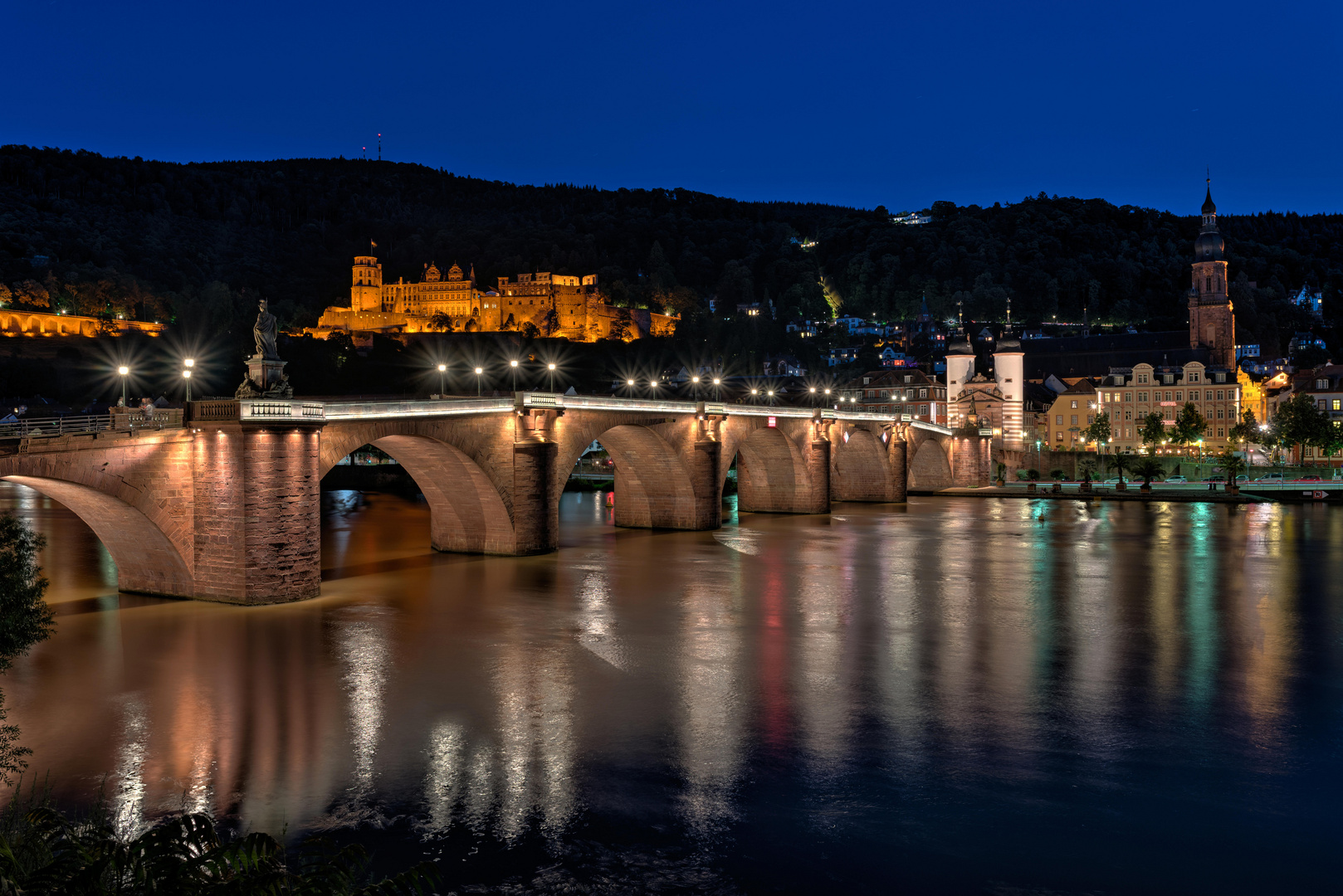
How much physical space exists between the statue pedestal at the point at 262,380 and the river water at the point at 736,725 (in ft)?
18.4

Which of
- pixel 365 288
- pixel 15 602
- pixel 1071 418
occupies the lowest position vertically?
pixel 15 602

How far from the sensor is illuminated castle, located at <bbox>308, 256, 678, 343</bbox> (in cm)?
16500

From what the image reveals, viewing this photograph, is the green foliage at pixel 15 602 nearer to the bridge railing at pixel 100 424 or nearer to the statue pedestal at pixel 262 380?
the bridge railing at pixel 100 424

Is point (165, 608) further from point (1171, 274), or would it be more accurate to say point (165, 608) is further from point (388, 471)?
point (1171, 274)

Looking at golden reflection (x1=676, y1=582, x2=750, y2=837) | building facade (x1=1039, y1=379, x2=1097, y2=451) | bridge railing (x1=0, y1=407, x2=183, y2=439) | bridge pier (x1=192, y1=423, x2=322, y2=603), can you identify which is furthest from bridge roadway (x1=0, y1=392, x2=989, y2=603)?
Answer: building facade (x1=1039, y1=379, x2=1097, y2=451)

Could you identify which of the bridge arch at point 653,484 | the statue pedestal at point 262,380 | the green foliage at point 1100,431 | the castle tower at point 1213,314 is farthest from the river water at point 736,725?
the castle tower at point 1213,314

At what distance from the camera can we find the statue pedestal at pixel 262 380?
26.7m

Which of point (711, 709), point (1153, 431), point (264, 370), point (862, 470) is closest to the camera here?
point (711, 709)

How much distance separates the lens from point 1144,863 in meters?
11.9

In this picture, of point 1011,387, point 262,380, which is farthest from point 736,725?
point 1011,387

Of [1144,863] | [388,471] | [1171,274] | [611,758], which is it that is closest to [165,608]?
[611,758]

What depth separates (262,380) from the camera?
2681 cm

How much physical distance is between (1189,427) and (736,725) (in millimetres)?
80820

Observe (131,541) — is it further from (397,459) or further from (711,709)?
(711,709)
